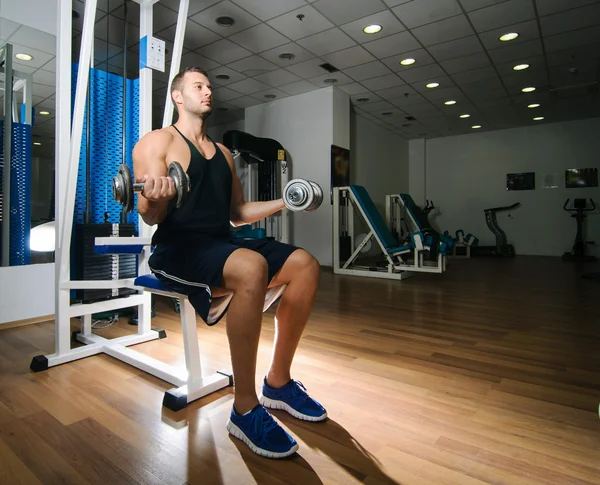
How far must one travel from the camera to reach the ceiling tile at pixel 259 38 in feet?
12.9

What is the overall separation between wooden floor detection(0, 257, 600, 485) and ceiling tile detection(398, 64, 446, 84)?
358cm

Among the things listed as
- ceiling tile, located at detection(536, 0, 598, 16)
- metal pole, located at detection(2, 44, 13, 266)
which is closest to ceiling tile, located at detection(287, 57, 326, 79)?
ceiling tile, located at detection(536, 0, 598, 16)

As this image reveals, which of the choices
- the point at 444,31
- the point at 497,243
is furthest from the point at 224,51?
the point at 497,243

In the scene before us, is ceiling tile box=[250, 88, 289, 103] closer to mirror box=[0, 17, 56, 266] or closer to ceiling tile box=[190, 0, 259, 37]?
ceiling tile box=[190, 0, 259, 37]

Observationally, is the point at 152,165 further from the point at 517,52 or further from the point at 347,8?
the point at 517,52

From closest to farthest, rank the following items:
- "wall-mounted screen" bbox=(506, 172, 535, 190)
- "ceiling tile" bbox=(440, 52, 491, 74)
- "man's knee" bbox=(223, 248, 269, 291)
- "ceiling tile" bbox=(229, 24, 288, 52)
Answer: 1. "man's knee" bbox=(223, 248, 269, 291)
2. "ceiling tile" bbox=(229, 24, 288, 52)
3. "ceiling tile" bbox=(440, 52, 491, 74)
4. "wall-mounted screen" bbox=(506, 172, 535, 190)

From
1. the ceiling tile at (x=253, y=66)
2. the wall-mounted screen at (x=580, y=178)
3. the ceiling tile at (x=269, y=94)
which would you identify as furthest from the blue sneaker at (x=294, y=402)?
the wall-mounted screen at (x=580, y=178)

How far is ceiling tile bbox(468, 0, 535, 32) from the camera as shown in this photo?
349cm

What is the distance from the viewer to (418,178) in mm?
8844

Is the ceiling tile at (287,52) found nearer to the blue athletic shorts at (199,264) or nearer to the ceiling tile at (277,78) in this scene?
the ceiling tile at (277,78)

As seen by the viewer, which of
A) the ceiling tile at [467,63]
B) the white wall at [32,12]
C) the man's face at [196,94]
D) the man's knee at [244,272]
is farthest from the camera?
the ceiling tile at [467,63]

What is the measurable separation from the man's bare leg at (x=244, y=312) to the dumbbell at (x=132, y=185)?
0.24 m

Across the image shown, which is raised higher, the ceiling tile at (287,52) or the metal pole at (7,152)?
the ceiling tile at (287,52)

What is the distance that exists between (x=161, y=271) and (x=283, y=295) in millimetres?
412
